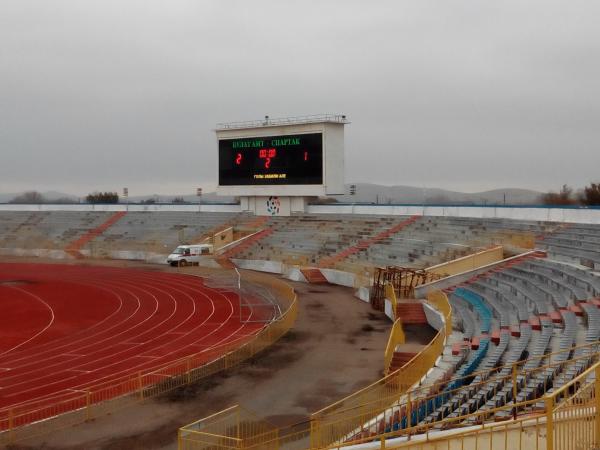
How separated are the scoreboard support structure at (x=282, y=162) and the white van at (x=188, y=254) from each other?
19.9 ft

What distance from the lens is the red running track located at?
66.0 feet

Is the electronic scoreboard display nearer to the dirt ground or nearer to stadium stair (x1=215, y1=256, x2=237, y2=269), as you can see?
stadium stair (x1=215, y1=256, x2=237, y2=269)

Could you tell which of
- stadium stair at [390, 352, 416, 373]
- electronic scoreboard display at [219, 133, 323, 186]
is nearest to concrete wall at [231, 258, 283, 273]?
electronic scoreboard display at [219, 133, 323, 186]


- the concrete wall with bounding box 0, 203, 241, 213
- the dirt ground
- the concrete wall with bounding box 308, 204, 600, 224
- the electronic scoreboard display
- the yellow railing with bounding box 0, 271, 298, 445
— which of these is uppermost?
the electronic scoreboard display

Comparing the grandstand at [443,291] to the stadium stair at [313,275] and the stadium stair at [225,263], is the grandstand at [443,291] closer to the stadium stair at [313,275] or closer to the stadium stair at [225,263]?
the stadium stair at [313,275]

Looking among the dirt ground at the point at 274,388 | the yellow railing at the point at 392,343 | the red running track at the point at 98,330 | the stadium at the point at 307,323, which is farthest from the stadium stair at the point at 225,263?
the yellow railing at the point at 392,343

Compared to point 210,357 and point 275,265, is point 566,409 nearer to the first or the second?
point 210,357

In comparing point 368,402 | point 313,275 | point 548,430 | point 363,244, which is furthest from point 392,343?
point 363,244

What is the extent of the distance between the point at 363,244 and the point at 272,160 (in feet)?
37.3

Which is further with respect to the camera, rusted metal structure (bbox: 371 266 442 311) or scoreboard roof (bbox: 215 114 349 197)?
scoreboard roof (bbox: 215 114 349 197)

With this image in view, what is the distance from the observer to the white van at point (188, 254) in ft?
169

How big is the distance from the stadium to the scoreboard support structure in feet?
0.47

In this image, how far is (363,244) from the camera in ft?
159

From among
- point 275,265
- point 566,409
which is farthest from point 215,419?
point 275,265
